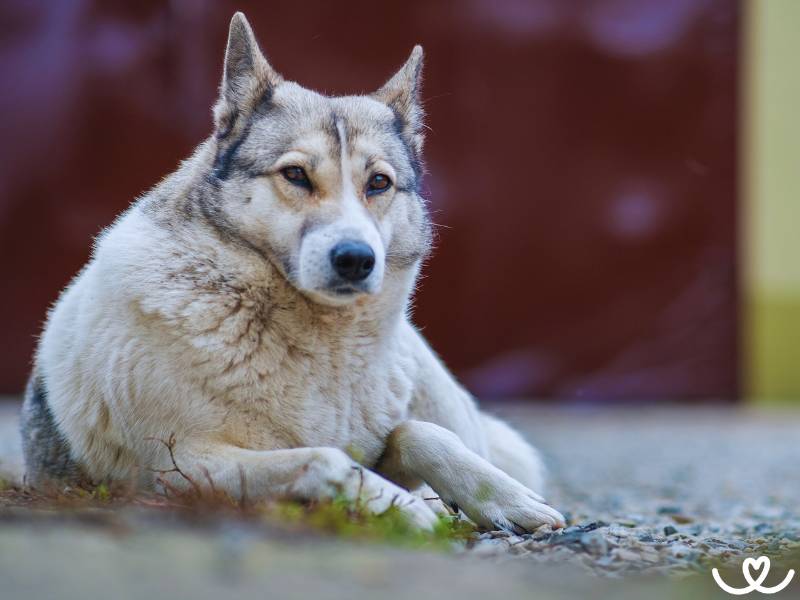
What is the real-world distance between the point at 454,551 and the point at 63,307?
1904 millimetres

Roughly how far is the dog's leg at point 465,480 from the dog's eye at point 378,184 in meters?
0.84

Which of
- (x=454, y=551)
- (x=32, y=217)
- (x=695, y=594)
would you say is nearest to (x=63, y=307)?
(x=454, y=551)

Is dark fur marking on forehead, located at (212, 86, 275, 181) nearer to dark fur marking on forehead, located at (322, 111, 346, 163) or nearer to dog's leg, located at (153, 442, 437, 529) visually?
dark fur marking on forehead, located at (322, 111, 346, 163)

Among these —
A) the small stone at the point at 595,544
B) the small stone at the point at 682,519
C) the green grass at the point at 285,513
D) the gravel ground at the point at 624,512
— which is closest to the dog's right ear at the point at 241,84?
the green grass at the point at 285,513

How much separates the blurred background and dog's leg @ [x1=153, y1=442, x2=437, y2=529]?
20.1ft

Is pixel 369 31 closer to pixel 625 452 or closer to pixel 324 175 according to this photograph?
pixel 625 452

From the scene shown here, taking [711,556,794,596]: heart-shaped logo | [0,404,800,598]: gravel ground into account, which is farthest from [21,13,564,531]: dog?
[711,556,794,596]: heart-shaped logo

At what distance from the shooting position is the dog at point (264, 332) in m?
3.74

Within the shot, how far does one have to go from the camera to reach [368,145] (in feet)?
13.5

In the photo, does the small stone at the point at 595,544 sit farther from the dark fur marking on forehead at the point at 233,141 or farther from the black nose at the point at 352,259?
the dark fur marking on forehead at the point at 233,141

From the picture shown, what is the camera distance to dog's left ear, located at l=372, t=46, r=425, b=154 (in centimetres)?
450

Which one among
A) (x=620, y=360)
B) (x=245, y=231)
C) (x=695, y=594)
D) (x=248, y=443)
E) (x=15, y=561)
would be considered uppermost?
(x=620, y=360)

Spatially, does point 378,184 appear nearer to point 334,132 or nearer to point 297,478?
point 334,132

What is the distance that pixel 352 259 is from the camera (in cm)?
373
